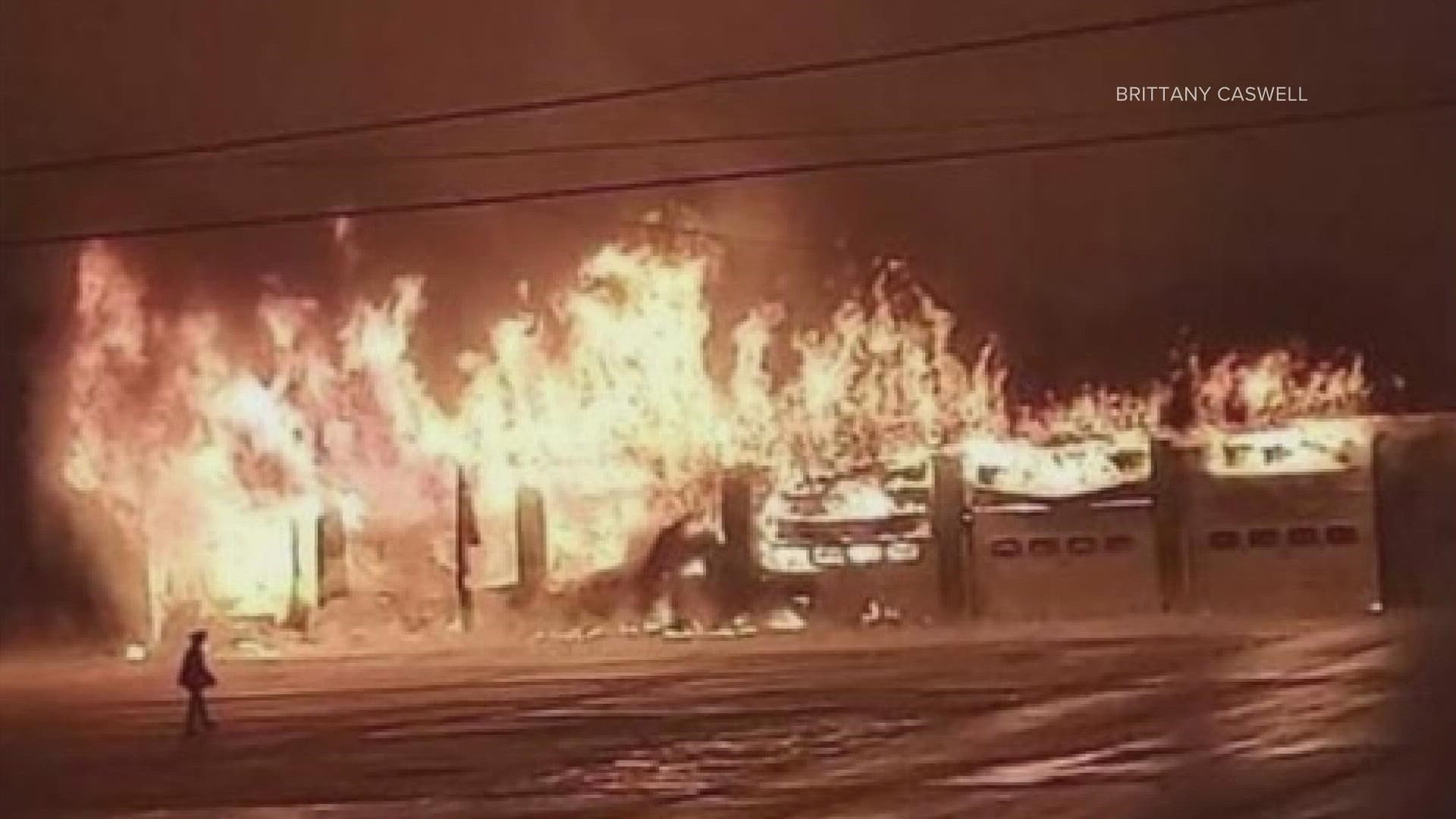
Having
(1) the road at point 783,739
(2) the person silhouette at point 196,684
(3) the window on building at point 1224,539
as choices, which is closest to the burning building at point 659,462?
(3) the window on building at point 1224,539

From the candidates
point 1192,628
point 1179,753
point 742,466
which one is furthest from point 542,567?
point 1179,753

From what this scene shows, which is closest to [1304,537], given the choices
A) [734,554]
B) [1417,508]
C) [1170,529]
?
[1417,508]

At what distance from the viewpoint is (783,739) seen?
79.8 ft

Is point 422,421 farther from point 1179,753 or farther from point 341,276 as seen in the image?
point 1179,753

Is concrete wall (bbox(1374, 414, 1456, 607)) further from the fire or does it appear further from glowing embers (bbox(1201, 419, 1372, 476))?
the fire

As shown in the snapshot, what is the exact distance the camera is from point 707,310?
6756cm

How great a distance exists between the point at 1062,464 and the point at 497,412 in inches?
564

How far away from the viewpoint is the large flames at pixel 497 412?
211 ft

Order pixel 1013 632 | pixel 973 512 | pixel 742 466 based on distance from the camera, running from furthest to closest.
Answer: pixel 742 466 < pixel 973 512 < pixel 1013 632

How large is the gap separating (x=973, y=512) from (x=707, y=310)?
10854 mm

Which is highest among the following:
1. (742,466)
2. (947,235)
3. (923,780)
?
(947,235)

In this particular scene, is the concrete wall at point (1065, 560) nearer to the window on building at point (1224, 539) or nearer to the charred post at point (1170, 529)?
the charred post at point (1170, 529)

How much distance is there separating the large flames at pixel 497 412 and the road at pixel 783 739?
63.0 feet

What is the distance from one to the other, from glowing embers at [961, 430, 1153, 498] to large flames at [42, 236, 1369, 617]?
2114 mm
